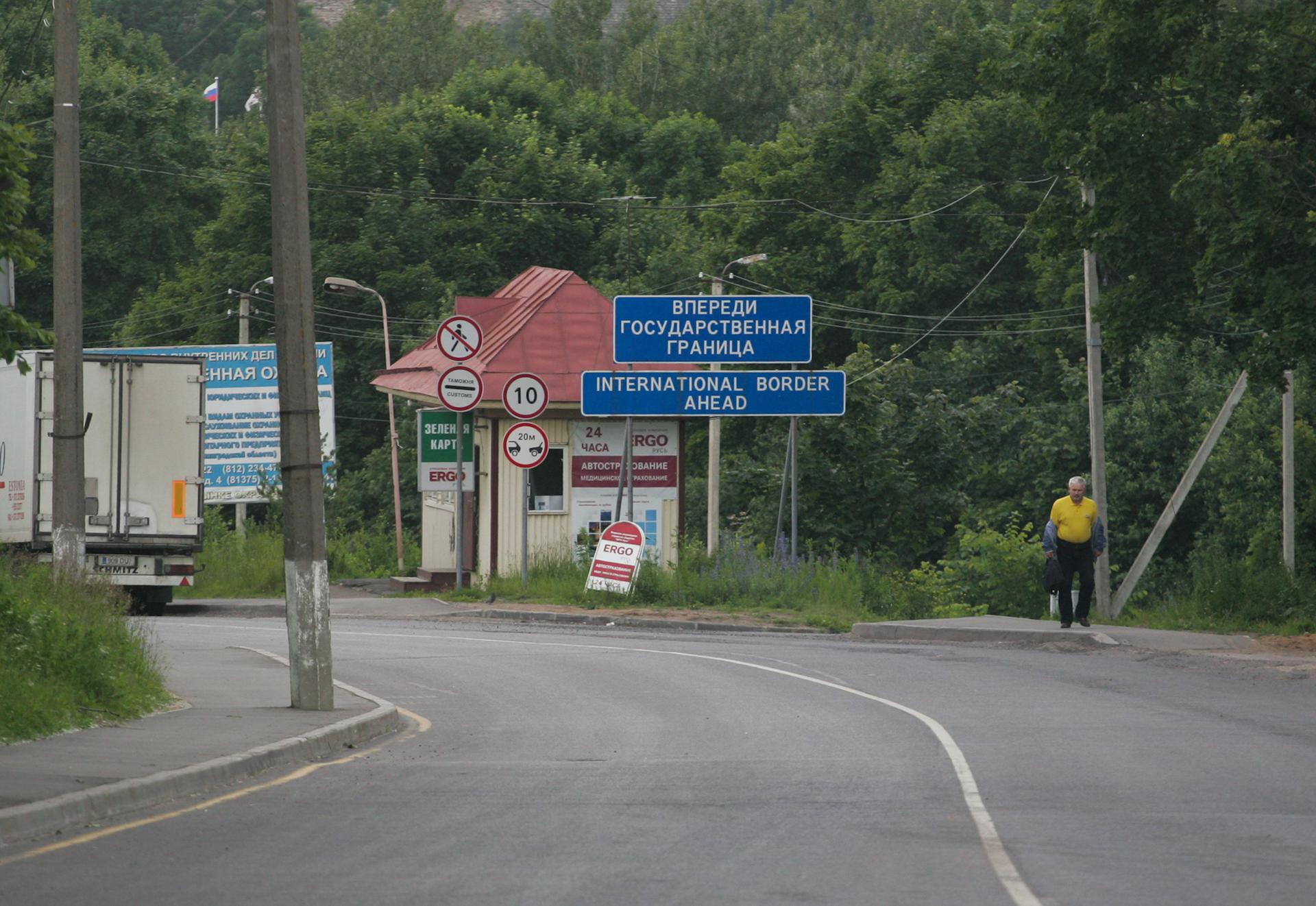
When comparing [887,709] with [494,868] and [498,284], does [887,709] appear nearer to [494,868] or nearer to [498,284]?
[494,868]

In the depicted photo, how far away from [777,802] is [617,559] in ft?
57.6

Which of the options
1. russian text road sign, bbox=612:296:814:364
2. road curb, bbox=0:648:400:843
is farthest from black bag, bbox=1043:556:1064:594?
road curb, bbox=0:648:400:843

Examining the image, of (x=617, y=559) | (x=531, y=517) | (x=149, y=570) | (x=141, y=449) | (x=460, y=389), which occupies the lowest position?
(x=149, y=570)

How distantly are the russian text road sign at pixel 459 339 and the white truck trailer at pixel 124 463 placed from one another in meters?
3.43

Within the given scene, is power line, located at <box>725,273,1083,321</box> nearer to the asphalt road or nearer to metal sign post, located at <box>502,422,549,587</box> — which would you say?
metal sign post, located at <box>502,422,549,587</box>

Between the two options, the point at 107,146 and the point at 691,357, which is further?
the point at 107,146

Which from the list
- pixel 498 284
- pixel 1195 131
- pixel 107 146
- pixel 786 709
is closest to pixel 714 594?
pixel 1195 131

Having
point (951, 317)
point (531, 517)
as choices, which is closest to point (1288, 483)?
point (531, 517)

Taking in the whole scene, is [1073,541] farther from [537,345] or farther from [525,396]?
[537,345]

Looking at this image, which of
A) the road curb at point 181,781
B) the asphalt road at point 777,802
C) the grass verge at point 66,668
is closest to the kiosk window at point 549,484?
the asphalt road at point 777,802

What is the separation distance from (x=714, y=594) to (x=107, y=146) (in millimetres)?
38752

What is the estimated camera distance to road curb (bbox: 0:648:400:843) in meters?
8.70

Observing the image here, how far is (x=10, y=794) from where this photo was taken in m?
9.15

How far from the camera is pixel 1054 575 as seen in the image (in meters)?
21.0
